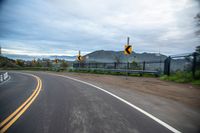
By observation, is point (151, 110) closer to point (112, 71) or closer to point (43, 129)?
point (43, 129)

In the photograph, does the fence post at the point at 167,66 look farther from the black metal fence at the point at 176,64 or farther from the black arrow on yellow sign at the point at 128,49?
the black arrow on yellow sign at the point at 128,49

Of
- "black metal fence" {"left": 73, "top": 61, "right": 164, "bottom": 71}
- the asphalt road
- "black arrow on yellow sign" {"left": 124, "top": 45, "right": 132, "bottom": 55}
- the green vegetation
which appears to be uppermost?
"black arrow on yellow sign" {"left": 124, "top": 45, "right": 132, "bottom": 55}

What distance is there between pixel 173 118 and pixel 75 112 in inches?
123

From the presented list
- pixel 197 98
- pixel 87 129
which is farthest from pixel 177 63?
pixel 87 129

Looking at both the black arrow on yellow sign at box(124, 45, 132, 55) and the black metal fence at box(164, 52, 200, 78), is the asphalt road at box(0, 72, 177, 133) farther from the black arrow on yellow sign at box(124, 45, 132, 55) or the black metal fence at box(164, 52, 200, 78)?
the black arrow on yellow sign at box(124, 45, 132, 55)

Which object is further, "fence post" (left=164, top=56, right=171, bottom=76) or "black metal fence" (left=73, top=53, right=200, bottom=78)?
"fence post" (left=164, top=56, right=171, bottom=76)

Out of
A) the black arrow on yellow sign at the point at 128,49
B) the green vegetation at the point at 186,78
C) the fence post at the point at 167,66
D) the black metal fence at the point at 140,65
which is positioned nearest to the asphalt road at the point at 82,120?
the green vegetation at the point at 186,78

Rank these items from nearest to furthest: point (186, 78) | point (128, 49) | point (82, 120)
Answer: point (82, 120), point (186, 78), point (128, 49)

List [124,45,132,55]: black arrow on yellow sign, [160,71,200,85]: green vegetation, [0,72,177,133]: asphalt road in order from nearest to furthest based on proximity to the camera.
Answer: [0,72,177,133]: asphalt road
[160,71,200,85]: green vegetation
[124,45,132,55]: black arrow on yellow sign

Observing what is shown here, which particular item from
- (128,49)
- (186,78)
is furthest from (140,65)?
(186,78)

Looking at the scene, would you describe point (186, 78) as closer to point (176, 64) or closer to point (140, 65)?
point (176, 64)

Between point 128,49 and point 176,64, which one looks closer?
point 176,64

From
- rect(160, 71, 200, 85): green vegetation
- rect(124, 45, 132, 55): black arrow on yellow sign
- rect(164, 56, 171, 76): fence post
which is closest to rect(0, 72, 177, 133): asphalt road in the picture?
rect(160, 71, 200, 85): green vegetation

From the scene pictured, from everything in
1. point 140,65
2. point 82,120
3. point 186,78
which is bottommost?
point 82,120
